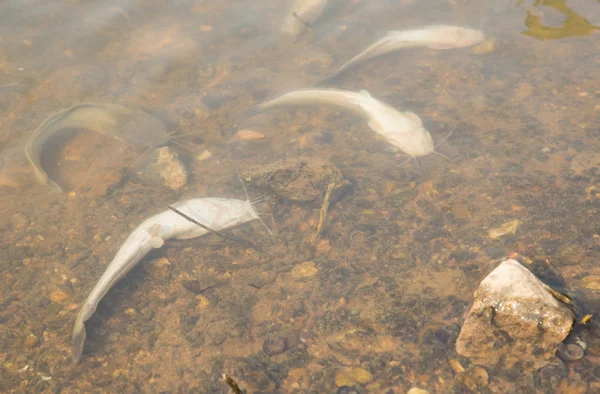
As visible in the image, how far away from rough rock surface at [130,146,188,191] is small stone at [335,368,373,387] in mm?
2558

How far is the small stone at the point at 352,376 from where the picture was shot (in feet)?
8.98

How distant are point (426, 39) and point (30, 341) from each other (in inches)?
233

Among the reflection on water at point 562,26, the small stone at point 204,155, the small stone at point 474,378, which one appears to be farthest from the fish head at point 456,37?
the small stone at point 474,378

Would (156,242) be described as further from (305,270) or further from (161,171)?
(305,270)

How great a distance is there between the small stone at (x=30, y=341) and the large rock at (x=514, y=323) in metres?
3.08

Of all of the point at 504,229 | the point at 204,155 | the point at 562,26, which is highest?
the point at 562,26

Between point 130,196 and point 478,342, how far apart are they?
3500 mm

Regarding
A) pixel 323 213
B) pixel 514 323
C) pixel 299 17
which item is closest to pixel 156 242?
pixel 323 213

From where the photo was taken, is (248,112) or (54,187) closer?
(54,187)

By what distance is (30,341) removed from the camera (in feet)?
10.8

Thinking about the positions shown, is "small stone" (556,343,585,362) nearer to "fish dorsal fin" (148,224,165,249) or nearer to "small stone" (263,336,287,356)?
"small stone" (263,336,287,356)

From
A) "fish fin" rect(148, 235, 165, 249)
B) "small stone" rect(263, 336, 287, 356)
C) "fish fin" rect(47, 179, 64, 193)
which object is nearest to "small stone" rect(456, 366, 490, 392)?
"small stone" rect(263, 336, 287, 356)

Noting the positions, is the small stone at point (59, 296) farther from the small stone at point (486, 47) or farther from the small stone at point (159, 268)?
the small stone at point (486, 47)

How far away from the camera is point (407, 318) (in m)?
3.05
